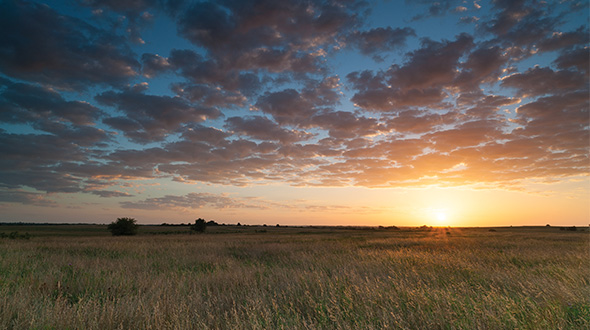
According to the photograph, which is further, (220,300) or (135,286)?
(135,286)

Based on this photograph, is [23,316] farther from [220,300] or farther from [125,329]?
[220,300]

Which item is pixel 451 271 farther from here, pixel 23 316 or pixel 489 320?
pixel 23 316

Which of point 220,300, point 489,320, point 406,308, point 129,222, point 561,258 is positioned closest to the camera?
point 489,320

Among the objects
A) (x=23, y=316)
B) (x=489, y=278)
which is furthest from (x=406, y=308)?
(x=23, y=316)

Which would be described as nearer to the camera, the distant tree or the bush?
the bush

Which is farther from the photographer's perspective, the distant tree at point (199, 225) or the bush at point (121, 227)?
the distant tree at point (199, 225)

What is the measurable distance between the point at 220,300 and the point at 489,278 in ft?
24.8

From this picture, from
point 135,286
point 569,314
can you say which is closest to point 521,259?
point 569,314

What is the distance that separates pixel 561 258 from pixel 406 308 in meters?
13.4

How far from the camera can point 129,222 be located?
5722 cm

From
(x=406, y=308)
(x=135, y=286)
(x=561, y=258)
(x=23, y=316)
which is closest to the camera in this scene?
(x=23, y=316)

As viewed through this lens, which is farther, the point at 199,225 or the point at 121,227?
the point at 199,225

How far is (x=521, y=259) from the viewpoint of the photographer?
47.5 ft

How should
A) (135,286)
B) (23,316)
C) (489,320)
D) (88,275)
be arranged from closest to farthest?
(489,320), (23,316), (135,286), (88,275)
